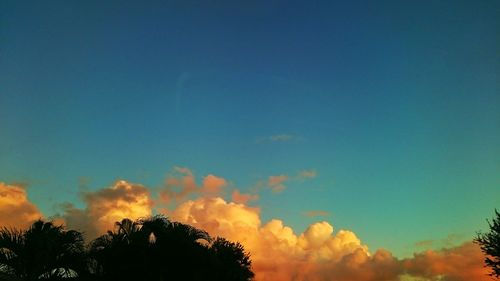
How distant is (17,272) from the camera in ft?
60.0

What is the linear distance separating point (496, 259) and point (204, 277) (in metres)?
18.0

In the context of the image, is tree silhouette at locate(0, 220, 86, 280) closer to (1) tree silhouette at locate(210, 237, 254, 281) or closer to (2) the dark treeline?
(2) the dark treeline

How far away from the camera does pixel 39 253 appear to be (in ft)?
61.1

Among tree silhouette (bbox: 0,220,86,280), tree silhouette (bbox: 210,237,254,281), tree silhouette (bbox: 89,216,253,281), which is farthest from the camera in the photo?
tree silhouette (bbox: 210,237,254,281)

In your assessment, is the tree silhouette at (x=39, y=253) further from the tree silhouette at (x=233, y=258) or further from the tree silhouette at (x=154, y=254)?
the tree silhouette at (x=233, y=258)

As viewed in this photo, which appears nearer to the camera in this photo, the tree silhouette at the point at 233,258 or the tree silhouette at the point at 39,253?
the tree silhouette at the point at 39,253

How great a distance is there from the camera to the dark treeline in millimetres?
18484

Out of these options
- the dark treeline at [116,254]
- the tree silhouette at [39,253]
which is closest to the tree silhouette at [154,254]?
the dark treeline at [116,254]

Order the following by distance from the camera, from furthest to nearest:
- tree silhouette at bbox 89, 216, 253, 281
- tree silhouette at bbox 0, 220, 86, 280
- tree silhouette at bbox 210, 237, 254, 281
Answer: tree silhouette at bbox 210, 237, 254, 281, tree silhouette at bbox 89, 216, 253, 281, tree silhouette at bbox 0, 220, 86, 280

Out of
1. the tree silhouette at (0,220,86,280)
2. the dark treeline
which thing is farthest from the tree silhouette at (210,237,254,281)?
the tree silhouette at (0,220,86,280)

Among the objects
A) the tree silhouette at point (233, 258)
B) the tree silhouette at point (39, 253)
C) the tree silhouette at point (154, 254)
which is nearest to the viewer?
the tree silhouette at point (39, 253)

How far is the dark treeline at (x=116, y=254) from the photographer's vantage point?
728 inches

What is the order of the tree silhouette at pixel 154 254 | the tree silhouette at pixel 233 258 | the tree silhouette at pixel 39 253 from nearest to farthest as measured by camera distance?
the tree silhouette at pixel 39 253 < the tree silhouette at pixel 154 254 < the tree silhouette at pixel 233 258

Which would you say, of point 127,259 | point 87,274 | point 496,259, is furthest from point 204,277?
point 496,259
